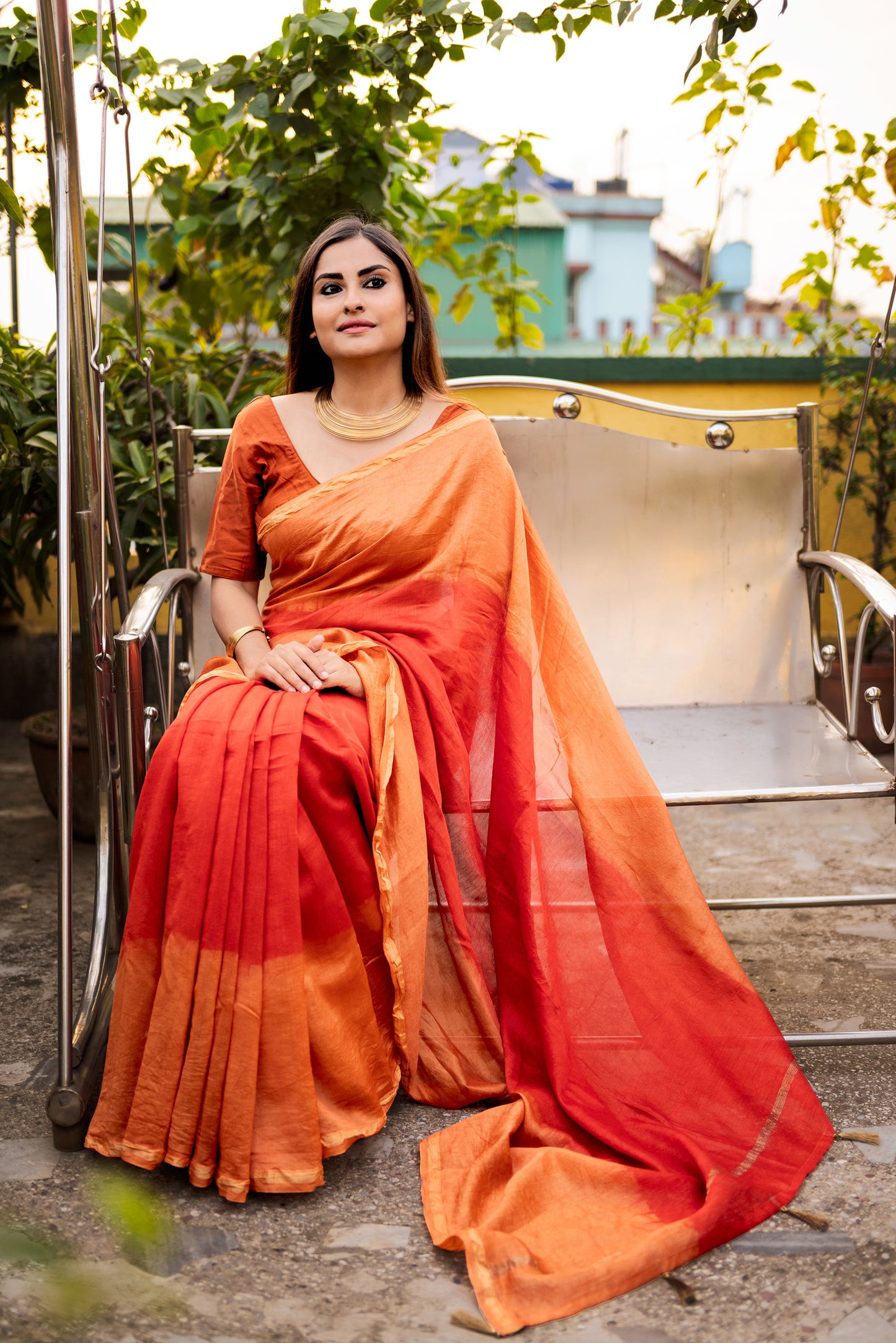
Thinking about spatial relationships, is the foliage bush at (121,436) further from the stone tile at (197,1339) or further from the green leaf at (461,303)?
the stone tile at (197,1339)

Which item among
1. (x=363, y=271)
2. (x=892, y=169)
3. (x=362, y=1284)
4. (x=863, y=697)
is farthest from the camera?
(x=863, y=697)

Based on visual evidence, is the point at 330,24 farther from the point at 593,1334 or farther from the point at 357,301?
the point at 593,1334

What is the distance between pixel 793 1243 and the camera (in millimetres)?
1563

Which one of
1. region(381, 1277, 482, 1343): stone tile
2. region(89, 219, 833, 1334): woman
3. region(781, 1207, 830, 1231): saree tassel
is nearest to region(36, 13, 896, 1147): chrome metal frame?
region(89, 219, 833, 1334): woman

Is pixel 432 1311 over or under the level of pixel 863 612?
under

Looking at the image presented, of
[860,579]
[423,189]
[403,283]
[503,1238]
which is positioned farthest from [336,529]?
[423,189]

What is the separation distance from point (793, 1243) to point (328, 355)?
1716 millimetres

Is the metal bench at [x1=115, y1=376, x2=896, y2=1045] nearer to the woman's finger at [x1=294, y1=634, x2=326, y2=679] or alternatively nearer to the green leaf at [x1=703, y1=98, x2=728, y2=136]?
the woman's finger at [x1=294, y1=634, x2=326, y2=679]

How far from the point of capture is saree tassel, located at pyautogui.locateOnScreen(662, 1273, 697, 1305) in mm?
1458

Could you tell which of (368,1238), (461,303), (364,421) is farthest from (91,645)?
(461,303)

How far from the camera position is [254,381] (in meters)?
3.38

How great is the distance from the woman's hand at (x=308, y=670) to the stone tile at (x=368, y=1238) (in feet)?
2.57

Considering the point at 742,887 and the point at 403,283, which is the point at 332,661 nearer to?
the point at 403,283

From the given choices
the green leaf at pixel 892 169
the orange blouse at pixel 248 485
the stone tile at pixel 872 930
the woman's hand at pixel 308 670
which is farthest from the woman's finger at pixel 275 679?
the green leaf at pixel 892 169
